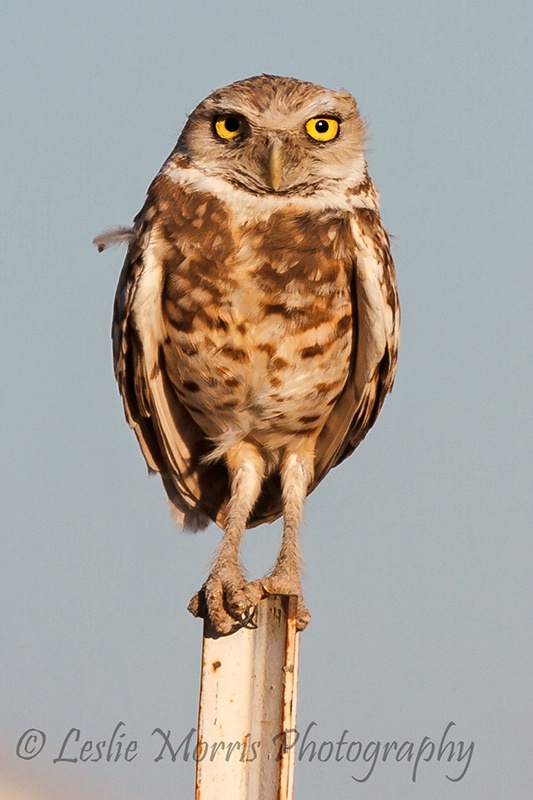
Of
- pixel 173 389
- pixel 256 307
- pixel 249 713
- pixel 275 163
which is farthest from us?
pixel 173 389

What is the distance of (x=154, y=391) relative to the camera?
17.6 feet

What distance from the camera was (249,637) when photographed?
3.38 meters

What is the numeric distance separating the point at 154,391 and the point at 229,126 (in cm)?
122

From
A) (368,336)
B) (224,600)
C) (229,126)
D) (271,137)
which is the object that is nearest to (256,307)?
(368,336)

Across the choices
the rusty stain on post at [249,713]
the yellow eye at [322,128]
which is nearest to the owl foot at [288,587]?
the rusty stain on post at [249,713]

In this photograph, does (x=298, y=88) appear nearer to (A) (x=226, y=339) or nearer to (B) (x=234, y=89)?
(B) (x=234, y=89)

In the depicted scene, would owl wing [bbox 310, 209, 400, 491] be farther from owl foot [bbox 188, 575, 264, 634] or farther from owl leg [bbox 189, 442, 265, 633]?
owl foot [bbox 188, 575, 264, 634]

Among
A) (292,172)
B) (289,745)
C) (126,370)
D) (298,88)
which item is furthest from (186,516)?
(289,745)

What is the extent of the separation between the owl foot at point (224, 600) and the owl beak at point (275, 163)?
5.62 ft

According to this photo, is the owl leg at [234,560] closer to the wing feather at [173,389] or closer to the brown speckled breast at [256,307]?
the wing feather at [173,389]

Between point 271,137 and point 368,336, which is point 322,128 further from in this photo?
point 368,336

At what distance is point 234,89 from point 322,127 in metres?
0.43

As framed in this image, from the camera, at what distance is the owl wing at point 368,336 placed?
511 centimetres

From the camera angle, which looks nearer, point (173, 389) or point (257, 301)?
point (257, 301)
